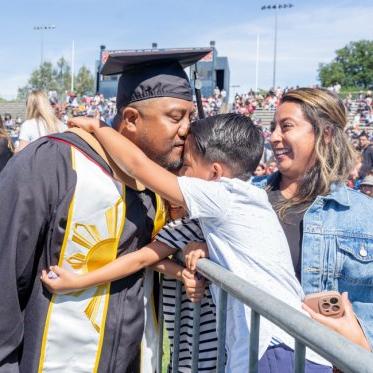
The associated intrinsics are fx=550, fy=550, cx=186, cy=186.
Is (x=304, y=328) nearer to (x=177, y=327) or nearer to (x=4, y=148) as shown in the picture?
(x=177, y=327)

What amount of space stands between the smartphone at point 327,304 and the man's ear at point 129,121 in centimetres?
86

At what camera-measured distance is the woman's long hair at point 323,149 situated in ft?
7.64

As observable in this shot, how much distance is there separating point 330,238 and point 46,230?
1.11 meters

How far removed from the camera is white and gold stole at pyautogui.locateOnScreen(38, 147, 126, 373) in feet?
5.56

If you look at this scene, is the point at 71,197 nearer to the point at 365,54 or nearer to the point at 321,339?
the point at 321,339

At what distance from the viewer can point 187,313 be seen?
2150mm

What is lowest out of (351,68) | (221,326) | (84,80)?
(221,326)

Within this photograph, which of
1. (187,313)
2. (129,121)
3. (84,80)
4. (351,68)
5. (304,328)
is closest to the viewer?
(304,328)

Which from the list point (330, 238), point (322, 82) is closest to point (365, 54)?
point (322, 82)

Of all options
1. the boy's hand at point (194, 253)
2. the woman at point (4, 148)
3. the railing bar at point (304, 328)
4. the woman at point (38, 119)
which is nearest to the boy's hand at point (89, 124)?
the boy's hand at point (194, 253)

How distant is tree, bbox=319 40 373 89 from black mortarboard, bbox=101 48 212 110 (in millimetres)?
85410

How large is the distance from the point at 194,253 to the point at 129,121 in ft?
1.79

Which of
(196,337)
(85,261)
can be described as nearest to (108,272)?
(85,261)

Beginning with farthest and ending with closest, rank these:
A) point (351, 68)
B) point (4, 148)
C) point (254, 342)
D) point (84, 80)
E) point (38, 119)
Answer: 1. point (84, 80)
2. point (351, 68)
3. point (38, 119)
4. point (4, 148)
5. point (254, 342)
